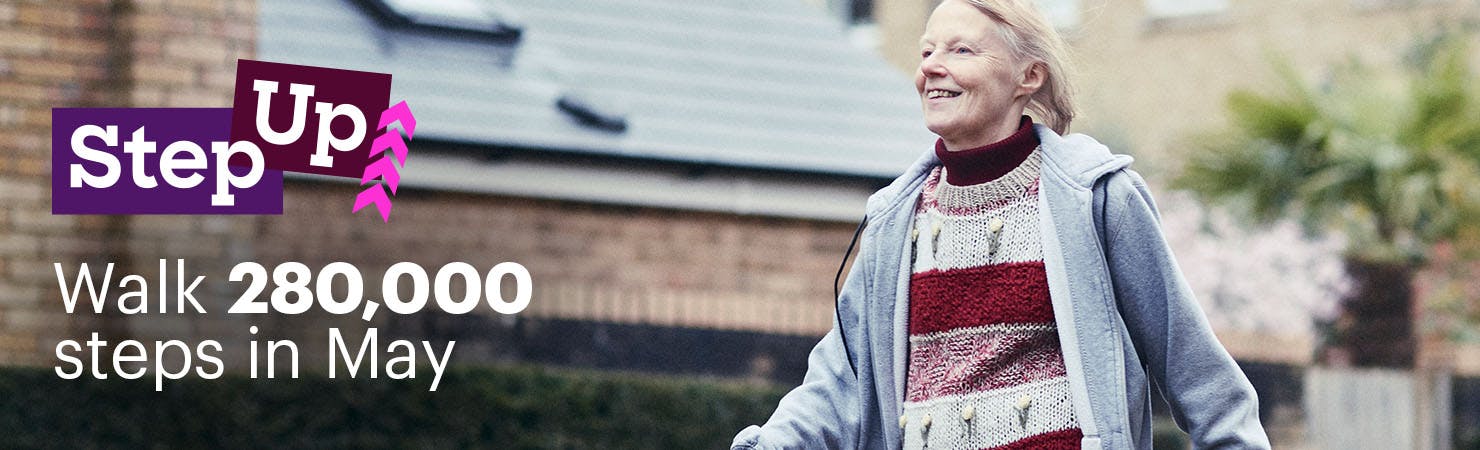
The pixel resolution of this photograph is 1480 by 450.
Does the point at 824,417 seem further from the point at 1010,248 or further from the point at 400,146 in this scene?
the point at 400,146

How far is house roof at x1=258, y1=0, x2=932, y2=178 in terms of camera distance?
7688mm

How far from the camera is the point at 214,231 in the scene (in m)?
7.08

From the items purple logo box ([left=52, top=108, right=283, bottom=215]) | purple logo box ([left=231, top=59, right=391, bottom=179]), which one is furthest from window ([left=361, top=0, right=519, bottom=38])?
purple logo box ([left=52, top=108, right=283, bottom=215])

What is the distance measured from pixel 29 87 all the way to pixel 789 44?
3.76 metres

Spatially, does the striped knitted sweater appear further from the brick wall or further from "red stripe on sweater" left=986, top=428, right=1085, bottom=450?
the brick wall

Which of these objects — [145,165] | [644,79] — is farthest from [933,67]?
[644,79]

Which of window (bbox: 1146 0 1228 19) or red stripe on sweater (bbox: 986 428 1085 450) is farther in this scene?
window (bbox: 1146 0 1228 19)

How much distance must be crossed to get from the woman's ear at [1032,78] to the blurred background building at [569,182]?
143 inches

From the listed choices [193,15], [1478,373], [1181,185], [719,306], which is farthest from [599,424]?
[1478,373]

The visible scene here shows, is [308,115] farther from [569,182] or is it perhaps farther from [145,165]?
[569,182]

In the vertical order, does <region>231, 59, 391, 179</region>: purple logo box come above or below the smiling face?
below

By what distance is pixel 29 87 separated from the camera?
272 inches

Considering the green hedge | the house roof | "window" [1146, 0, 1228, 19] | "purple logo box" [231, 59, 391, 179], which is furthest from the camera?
"window" [1146, 0, 1228, 19]

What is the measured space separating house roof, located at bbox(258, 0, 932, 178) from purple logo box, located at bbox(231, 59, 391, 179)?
0.21 metres
